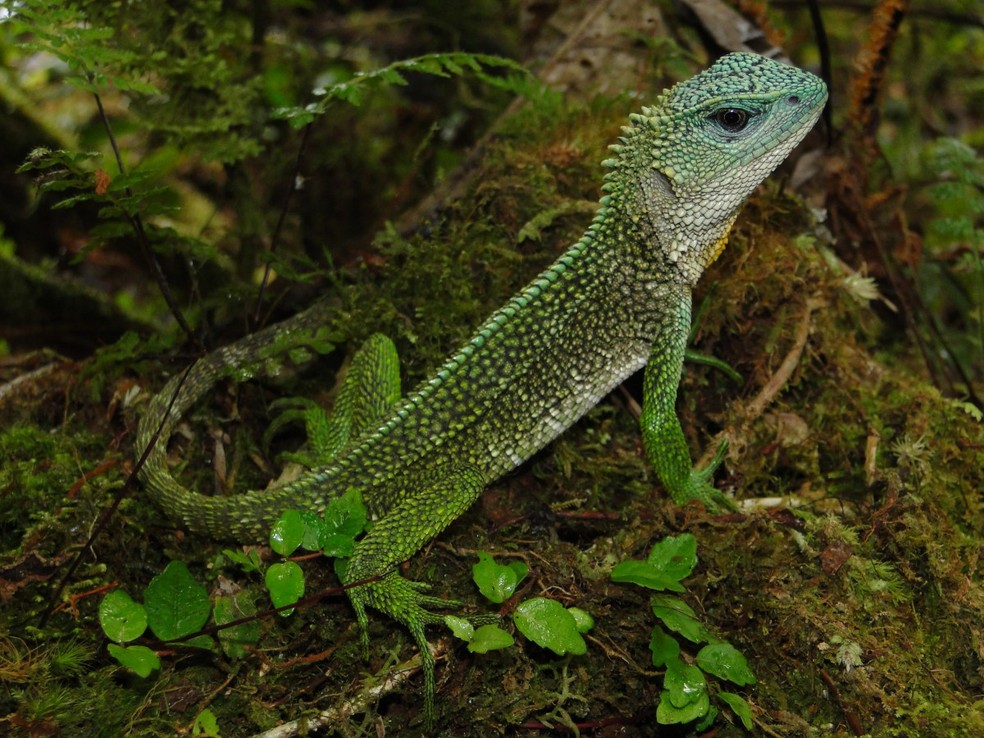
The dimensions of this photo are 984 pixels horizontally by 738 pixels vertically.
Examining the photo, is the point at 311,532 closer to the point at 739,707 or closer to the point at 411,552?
the point at 411,552

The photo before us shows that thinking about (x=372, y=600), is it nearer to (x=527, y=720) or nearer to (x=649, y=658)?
(x=527, y=720)

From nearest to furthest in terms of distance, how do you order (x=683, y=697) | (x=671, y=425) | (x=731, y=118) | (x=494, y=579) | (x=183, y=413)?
(x=683, y=697) < (x=494, y=579) < (x=731, y=118) < (x=671, y=425) < (x=183, y=413)

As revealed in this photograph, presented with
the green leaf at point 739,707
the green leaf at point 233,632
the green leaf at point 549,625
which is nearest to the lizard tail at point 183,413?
the green leaf at point 233,632

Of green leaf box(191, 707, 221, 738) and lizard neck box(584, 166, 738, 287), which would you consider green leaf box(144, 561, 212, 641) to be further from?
lizard neck box(584, 166, 738, 287)

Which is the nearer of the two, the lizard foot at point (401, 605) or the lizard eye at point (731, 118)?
the lizard foot at point (401, 605)

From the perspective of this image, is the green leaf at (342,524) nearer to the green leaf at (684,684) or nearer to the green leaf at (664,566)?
the green leaf at (664,566)

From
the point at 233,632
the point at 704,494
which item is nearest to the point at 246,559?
the point at 233,632
